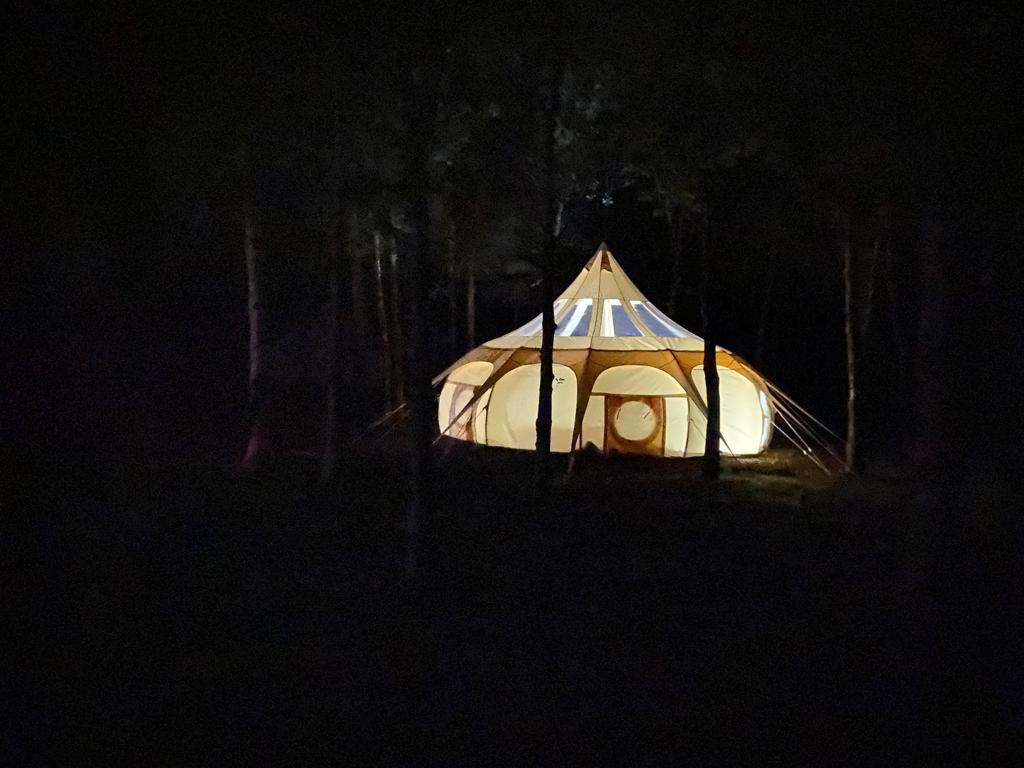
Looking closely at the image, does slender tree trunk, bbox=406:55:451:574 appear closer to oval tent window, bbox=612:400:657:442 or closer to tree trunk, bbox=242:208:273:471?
tree trunk, bbox=242:208:273:471

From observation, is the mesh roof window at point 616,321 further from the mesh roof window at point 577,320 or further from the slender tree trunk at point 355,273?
the slender tree trunk at point 355,273

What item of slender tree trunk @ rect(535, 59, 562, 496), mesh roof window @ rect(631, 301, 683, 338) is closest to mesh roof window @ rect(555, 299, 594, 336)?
mesh roof window @ rect(631, 301, 683, 338)

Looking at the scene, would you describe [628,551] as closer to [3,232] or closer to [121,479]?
[3,232]

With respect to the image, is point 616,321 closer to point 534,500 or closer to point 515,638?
point 534,500

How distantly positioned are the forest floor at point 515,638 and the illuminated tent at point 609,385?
5.21 metres

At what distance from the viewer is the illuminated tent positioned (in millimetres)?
14953

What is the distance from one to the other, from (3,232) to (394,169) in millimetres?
5001

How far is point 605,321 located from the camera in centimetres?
1606

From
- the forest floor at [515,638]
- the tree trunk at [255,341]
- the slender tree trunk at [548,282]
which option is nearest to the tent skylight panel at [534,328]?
the tree trunk at [255,341]

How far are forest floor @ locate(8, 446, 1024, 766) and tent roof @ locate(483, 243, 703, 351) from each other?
6.13 meters

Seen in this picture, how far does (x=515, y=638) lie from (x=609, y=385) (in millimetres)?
9220

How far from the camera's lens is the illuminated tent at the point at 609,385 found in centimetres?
1495

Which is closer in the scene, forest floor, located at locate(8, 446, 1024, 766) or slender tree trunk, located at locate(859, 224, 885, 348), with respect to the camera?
forest floor, located at locate(8, 446, 1024, 766)

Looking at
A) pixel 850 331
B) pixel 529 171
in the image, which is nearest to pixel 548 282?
pixel 529 171
